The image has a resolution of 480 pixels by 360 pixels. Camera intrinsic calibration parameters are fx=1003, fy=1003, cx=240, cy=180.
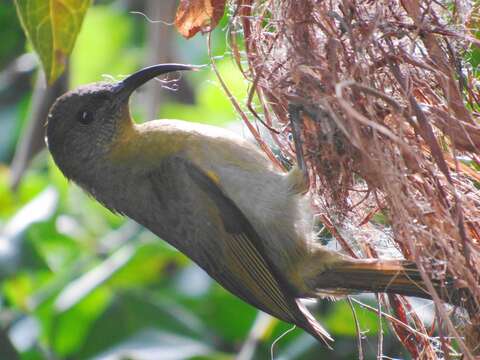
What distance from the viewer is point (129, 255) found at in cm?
508

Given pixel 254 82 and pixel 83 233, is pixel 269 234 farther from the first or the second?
pixel 83 233

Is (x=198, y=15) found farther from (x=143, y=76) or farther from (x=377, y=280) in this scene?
(x=377, y=280)

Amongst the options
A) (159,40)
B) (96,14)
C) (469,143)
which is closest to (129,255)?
(159,40)

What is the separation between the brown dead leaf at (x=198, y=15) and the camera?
3.56 m

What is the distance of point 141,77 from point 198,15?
1.47 feet

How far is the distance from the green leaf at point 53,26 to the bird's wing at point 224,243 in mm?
700

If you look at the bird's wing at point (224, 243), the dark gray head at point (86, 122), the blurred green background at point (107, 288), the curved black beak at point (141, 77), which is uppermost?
the curved black beak at point (141, 77)

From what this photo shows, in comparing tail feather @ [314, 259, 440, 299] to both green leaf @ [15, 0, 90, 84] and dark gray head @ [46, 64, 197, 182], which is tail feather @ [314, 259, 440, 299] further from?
green leaf @ [15, 0, 90, 84]

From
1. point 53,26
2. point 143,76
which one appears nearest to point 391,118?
point 143,76

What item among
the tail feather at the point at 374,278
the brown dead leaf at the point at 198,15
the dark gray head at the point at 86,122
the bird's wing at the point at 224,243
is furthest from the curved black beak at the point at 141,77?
the tail feather at the point at 374,278

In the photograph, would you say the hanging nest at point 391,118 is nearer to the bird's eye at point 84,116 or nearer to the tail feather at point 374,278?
the tail feather at point 374,278

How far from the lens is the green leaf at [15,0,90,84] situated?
3.47 metres

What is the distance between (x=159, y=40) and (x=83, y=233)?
1183mm

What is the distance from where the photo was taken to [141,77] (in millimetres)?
3926
